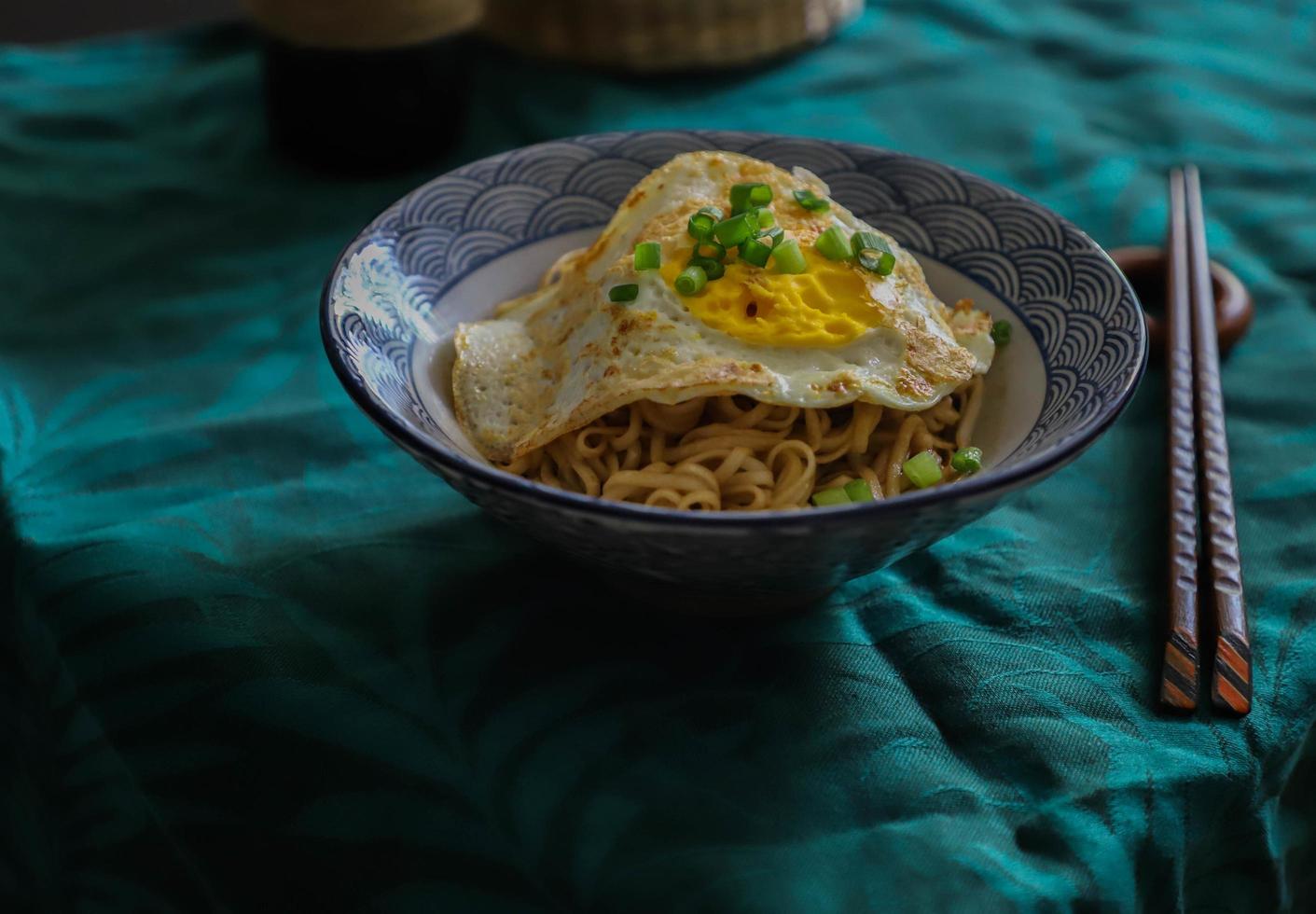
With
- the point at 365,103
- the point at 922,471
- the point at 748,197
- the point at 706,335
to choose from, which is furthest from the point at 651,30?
the point at 922,471

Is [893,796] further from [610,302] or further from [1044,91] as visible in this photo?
[1044,91]

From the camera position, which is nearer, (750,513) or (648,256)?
(750,513)

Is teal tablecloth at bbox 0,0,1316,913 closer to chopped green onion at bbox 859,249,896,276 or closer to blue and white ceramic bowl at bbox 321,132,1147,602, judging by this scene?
blue and white ceramic bowl at bbox 321,132,1147,602

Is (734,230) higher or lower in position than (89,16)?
higher

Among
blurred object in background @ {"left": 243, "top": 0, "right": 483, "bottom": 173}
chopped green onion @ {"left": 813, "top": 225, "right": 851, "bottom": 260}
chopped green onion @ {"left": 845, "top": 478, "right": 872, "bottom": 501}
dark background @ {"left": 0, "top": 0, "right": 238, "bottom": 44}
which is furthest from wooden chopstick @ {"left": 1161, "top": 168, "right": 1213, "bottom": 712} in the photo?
dark background @ {"left": 0, "top": 0, "right": 238, "bottom": 44}

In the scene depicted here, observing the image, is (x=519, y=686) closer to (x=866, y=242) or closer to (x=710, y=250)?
(x=710, y=250)

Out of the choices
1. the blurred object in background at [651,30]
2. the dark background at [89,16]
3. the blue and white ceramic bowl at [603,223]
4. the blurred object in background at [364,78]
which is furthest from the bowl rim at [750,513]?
the dark background at [89,16]
